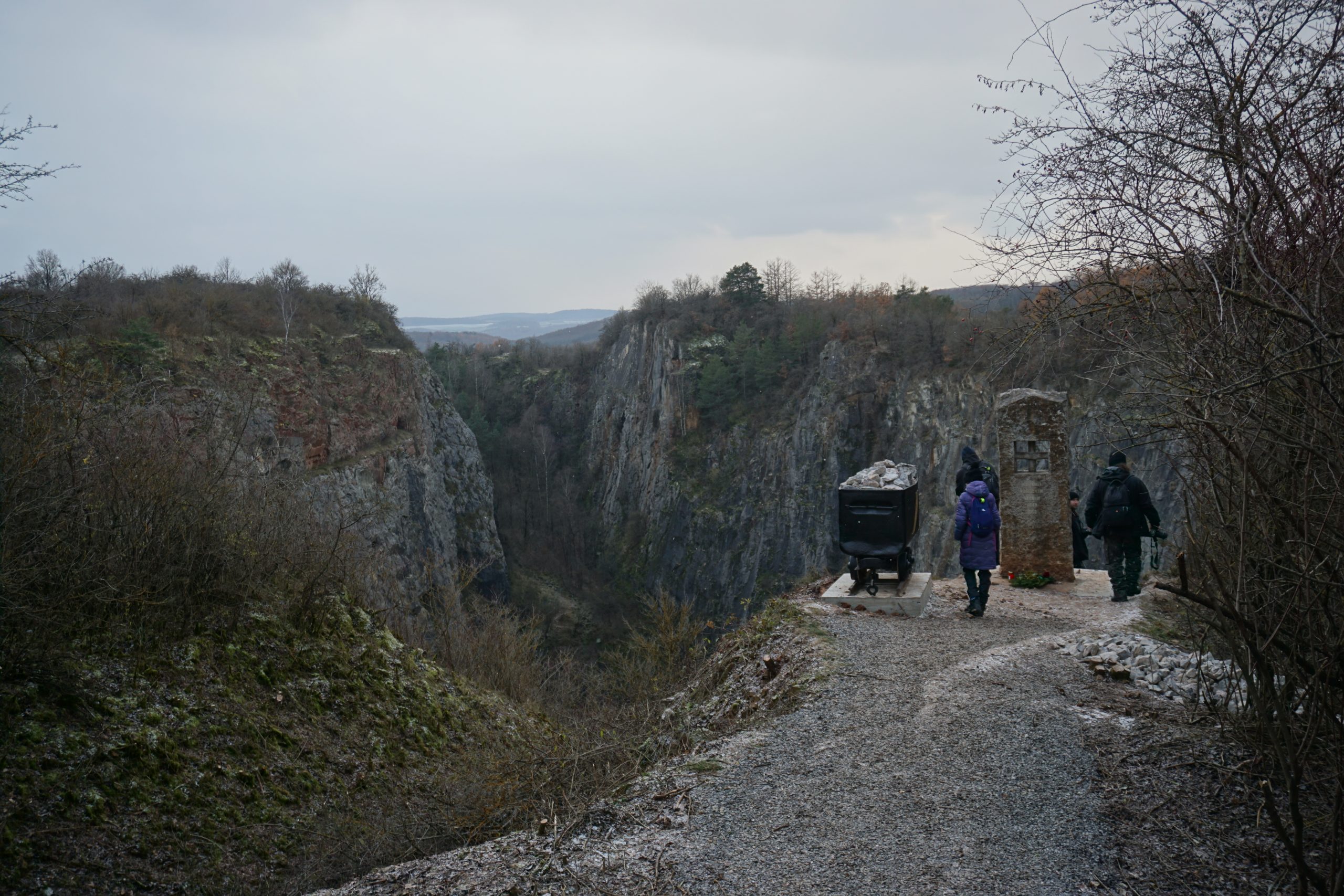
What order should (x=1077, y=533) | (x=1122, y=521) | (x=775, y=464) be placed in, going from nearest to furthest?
(x=1122, y=521) → (x=1077, y=533) → (x=775, y=464)

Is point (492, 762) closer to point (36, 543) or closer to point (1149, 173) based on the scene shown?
point (36, 543)

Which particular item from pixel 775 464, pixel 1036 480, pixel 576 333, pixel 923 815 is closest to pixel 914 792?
pixel 923 815

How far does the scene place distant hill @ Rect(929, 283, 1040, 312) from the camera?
425cm

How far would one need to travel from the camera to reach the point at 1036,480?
9633mm

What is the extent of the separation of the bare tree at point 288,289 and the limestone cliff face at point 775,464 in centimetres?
2670

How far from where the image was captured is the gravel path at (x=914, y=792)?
11.0 feet

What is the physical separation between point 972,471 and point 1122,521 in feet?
5.32

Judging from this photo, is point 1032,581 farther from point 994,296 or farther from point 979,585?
point 994,296

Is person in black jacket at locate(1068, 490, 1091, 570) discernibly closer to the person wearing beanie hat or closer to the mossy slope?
the person wearing beanie hat

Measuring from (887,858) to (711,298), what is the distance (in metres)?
64.2

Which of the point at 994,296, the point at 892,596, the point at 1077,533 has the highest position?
the point at 994,296

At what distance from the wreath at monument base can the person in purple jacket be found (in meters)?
1.77

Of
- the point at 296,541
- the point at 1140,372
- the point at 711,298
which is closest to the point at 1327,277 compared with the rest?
the point at 1140,372

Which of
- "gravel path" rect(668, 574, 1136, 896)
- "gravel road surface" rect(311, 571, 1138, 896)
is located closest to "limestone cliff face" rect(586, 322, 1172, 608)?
"gravel path" rect(668, 574, 1136, 896)
